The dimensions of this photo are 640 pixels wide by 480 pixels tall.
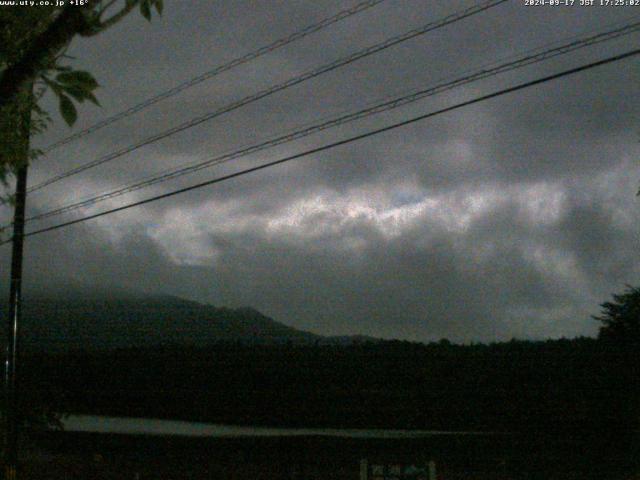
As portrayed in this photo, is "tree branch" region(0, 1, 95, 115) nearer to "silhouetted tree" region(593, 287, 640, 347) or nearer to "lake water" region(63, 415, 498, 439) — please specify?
"silhouetted tree" region(593, 287, 640, 347)

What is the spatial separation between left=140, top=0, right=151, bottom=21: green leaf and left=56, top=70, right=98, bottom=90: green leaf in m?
0.59

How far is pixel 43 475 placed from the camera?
22.3 m

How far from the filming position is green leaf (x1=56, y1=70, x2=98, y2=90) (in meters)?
4.66

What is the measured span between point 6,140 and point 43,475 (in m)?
17.9

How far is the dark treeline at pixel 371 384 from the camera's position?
3394cm

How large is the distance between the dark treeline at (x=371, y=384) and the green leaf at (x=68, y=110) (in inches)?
1002

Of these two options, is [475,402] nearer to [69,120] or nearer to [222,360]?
[222,360]

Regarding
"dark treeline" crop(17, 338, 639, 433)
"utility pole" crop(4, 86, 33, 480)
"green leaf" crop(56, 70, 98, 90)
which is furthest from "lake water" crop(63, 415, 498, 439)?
"green leaf" crop(56, 70, 98, 90)

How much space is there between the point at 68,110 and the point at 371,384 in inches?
1398

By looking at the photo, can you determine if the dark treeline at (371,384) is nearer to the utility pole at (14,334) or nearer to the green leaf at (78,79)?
the utility pole at (14,334)

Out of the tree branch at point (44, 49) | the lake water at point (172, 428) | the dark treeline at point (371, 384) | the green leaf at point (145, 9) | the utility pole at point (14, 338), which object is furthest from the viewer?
the lake water at point (172, 428)

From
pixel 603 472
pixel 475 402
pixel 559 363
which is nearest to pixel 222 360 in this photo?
pixel 475 402

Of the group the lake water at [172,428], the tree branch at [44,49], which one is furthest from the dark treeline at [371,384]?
the tree branch at [44,49]

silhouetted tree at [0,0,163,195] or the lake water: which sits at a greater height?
silhouetted tree at [0,0,163,195]
